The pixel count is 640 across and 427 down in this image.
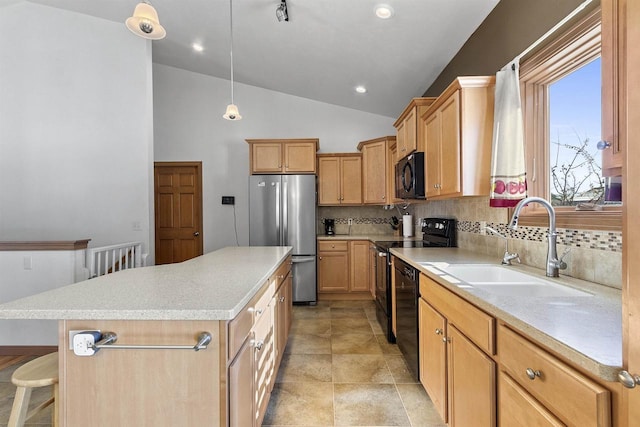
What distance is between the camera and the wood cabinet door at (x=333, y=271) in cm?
429

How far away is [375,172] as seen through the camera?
434cm

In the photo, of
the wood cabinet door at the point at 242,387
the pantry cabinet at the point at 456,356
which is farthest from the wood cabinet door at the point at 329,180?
the wood cabinet door at the point at 242,387

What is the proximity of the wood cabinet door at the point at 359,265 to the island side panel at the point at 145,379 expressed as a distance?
10.9ft

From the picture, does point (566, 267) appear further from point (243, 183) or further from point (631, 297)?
point (243, 183)

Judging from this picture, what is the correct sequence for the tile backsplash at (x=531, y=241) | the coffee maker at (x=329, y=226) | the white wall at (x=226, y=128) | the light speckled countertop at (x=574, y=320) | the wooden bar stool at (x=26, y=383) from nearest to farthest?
the light speckled countertop at (x=574, y=320)
the wooden bar stool at (x=26, y=383)
the tile backsplash at (x=531, y=241)
the coffee maker at (x=329, y=226)
the white wall at (x=226, y=128)

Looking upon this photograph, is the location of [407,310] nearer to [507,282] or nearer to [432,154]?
[507,282]

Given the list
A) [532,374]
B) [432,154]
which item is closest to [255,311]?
[532,374]

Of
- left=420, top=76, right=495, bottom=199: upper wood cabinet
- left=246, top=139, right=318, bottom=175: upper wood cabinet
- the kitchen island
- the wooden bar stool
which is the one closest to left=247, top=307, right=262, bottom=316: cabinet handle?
the kitchen island

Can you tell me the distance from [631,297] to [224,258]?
210 centimetres

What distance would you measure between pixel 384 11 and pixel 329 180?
2.45 metres

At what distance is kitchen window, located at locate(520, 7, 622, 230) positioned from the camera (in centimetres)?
142

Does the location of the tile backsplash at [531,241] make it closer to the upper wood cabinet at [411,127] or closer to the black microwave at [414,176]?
the black microwave at [414,176]

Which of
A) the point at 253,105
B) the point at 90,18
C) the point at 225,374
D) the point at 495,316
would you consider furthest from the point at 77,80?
the point at 495,316

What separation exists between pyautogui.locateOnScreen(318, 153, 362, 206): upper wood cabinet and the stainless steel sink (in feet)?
8.98
